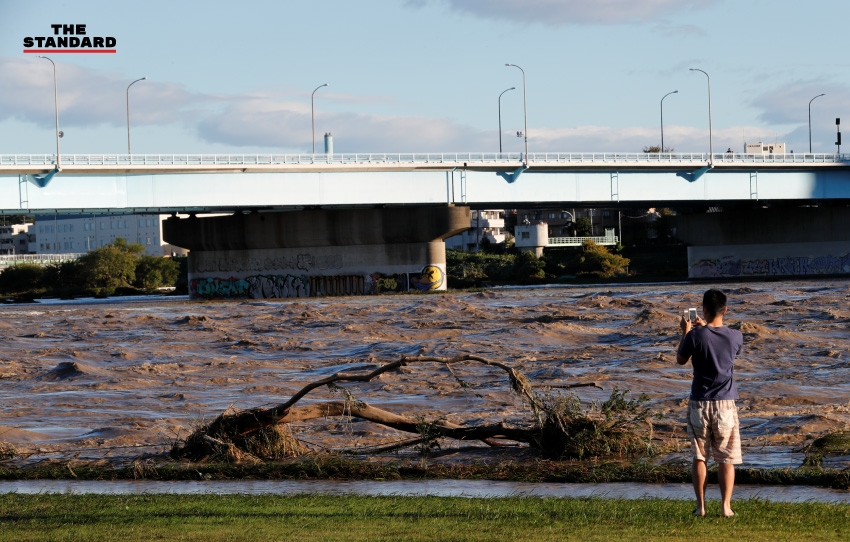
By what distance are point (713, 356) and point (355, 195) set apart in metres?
60.2

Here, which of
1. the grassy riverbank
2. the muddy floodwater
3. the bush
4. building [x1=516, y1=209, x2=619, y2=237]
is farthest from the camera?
building [x1=516, y1=209, x2=619, y2=237]

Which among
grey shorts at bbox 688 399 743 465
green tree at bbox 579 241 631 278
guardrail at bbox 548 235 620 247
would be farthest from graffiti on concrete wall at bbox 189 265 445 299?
grey shorts at bbox 688 399 743 465

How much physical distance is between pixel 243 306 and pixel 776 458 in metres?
54.0

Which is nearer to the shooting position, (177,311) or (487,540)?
(487,540)

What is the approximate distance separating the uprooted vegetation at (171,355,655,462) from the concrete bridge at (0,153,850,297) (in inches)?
1853

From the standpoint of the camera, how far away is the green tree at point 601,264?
10544cm

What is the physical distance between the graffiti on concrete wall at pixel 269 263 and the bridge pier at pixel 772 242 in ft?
112

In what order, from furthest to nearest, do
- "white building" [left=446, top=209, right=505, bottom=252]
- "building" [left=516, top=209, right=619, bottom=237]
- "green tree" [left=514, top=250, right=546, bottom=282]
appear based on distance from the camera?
"white building" [left=446, top=209, right=505, bottom=252]
"building" [left=516, top=209, right=619, bottom=237]
"green tree" [left=514, top=250, right=546, bottom=282]

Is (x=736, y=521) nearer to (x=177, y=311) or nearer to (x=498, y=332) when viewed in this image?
(x=498, y=332)

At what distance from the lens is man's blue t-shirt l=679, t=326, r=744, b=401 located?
32.0 feet

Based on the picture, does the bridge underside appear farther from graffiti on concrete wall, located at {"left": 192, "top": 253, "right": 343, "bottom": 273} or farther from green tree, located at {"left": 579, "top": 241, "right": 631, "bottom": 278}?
green tree, located at {"left": 579, "top": 241, "right": 631, "bottom": 278}

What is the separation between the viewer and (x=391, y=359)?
104 ft

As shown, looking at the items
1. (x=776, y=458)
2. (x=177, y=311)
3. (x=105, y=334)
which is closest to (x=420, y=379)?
(x=776, y=458)

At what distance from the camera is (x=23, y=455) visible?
16.6 m
